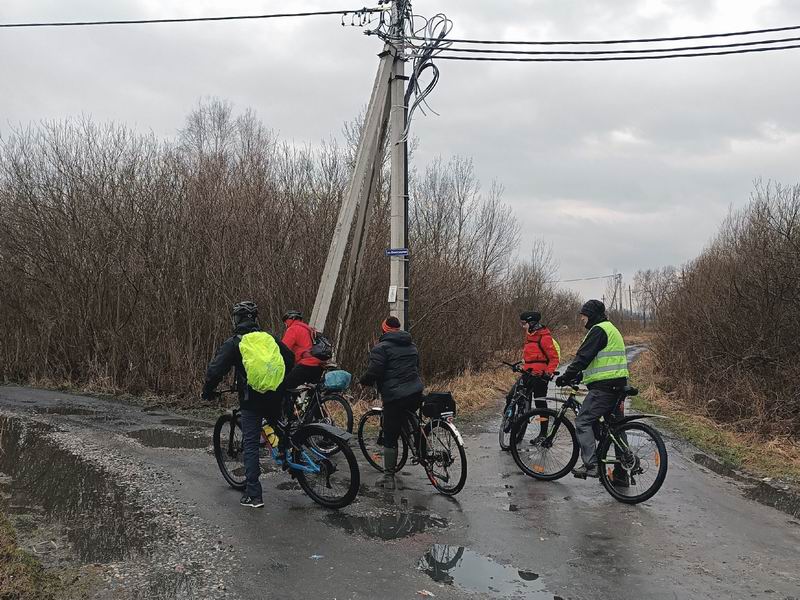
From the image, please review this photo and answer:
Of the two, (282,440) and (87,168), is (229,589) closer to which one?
(282,440)

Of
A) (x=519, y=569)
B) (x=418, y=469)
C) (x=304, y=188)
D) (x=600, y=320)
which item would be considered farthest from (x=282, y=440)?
(x=304, y=188)

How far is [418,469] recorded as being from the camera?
7711mm

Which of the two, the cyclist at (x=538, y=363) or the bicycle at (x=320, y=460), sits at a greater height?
the cyclist at (x=538, y=363)

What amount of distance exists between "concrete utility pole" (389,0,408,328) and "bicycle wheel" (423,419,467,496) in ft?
10.8

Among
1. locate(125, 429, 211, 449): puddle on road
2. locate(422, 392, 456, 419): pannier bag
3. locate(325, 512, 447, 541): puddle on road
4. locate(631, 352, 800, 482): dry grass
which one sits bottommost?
locate(631, 352, 800, 482): dry grass

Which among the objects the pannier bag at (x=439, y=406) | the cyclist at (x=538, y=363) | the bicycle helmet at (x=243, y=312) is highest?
the bicycle helmet at (x=243, y=312)

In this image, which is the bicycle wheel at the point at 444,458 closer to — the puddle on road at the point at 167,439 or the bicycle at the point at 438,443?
the bicycle at the point at 438,443

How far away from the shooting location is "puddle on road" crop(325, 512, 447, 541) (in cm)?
543

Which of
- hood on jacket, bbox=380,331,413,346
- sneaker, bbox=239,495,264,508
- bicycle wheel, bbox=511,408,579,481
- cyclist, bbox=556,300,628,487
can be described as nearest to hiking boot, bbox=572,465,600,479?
cyclist, bbox=556,300,628,487

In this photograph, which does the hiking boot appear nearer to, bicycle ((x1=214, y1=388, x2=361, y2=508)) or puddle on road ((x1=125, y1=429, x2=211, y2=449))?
bicycle ((x1=214, y1=388, x2=361, y2=508))

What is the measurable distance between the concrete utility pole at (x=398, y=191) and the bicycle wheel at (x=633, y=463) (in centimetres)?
414

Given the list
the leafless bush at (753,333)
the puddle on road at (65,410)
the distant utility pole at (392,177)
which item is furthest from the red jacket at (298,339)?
the leafless bush at (753,333)

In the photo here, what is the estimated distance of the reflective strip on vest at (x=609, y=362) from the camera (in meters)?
6.61

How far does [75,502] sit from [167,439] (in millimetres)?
3207
